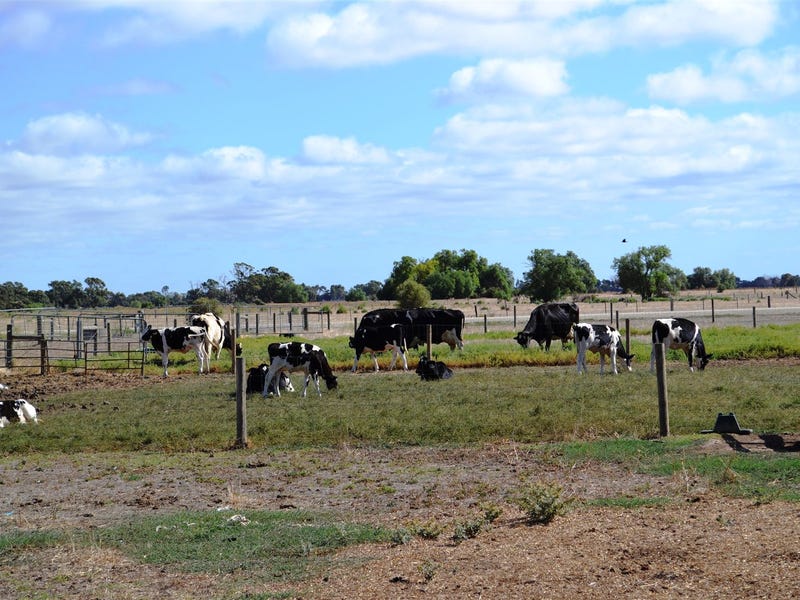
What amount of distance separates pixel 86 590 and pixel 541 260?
87.3 m

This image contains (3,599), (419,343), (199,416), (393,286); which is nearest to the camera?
(3,599)

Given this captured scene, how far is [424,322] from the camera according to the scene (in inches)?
1407

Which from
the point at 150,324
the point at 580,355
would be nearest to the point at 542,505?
the point at 580,355

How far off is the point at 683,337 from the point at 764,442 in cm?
1334

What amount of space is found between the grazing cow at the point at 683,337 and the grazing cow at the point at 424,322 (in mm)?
9394

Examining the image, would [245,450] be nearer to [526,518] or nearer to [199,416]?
[199,416]

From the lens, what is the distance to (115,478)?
1323 cm

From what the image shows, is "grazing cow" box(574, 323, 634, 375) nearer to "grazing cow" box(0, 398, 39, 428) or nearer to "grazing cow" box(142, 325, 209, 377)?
"grazing cow" box(142, 325, 209, 377)

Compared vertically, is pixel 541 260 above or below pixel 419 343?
above

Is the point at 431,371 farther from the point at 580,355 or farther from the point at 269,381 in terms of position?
the point at 269,381

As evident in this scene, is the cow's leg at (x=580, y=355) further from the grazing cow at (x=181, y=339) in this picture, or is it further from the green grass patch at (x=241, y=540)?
the green grass patch at (x=241, y=540)

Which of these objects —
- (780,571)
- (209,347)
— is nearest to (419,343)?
(209,347)

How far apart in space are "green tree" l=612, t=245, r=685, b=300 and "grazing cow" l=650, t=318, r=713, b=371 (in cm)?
8411

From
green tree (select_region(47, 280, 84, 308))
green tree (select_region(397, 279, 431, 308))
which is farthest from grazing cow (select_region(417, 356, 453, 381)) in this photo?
green tree (select_region(47, 280, 84, 308))
